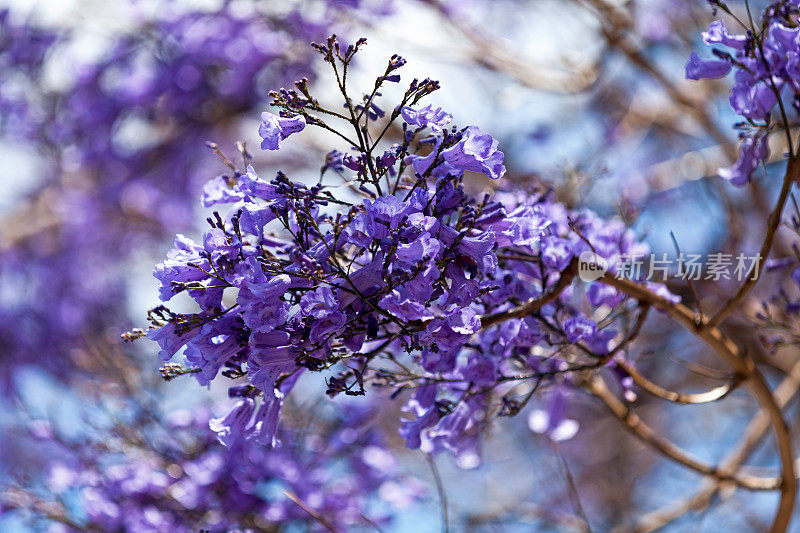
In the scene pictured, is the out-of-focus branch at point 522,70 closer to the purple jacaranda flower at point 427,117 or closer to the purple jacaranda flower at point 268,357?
the purple jacaranda flower at point 427,117

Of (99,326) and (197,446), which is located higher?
(99,326)

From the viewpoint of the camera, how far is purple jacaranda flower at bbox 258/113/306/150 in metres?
1.67

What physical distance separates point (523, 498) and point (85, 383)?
12.8ft

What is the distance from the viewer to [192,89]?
19.1ft

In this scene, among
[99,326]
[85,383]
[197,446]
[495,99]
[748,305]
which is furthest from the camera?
[99,326]

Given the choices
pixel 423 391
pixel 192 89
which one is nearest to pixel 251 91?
pixel 192 89

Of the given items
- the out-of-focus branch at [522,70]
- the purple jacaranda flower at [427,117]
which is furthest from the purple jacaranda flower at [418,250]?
the out-of-focus branch at [522,70]

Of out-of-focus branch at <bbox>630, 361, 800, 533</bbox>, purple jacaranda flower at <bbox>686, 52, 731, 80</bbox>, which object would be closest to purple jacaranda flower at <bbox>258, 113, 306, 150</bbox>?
purple jacaranda flower at <bbox>686, 52, 731, 80</bbox>

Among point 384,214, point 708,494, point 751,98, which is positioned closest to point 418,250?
point 384,214

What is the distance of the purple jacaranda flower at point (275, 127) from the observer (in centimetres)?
167

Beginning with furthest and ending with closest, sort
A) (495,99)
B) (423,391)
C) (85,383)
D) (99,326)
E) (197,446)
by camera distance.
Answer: (99,326) → (495,99) → (85,383) → (197,446) → (423,391)

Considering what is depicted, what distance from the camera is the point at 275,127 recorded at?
1675mm

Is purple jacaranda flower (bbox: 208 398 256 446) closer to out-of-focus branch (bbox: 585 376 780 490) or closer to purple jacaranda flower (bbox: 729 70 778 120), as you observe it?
out-of-focus branch (bbox: 585 376 780 490)

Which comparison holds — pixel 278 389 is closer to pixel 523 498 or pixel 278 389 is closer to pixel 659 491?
pixel 523 498
